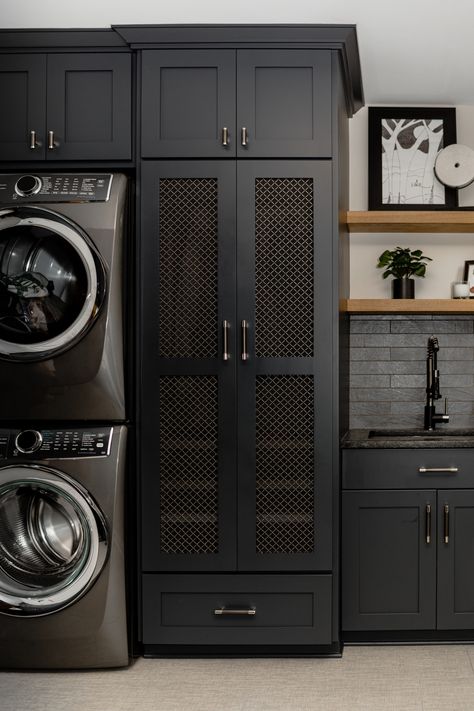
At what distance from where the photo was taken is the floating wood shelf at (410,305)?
333cm

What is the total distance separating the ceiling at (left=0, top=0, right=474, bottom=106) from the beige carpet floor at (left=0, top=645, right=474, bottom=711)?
8.42 feet

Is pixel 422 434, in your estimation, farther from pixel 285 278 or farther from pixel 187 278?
pixel 187 278

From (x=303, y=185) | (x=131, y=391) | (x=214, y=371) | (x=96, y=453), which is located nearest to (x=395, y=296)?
(x=303, y=185)

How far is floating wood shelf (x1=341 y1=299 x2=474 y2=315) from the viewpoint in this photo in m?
3.33

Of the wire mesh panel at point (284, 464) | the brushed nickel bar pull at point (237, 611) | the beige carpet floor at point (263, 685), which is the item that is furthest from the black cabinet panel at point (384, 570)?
the brushed nickel bar pull at point (237, 611)

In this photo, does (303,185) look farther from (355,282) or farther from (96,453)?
(96,453)

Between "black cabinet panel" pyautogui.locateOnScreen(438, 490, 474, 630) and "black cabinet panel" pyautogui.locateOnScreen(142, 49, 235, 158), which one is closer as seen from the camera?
"black cabinet panel" pyautogui.locateOnScreen(142, 49, 235, 158)

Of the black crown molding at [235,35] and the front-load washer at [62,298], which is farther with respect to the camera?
the black crown molding at [235,35]

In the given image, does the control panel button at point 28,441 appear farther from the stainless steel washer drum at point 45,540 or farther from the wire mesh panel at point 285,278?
the wire mesh panel at point 285,278

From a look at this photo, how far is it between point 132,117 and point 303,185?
75 centimetres

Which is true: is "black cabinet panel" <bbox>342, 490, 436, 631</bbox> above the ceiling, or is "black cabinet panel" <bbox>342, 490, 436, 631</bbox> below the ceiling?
below

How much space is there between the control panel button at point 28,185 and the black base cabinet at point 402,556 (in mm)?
1673

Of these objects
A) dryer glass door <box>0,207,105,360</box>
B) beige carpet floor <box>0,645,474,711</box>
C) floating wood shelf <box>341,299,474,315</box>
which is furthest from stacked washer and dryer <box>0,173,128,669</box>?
floating wood shelf <box>341,299,474,315</box>

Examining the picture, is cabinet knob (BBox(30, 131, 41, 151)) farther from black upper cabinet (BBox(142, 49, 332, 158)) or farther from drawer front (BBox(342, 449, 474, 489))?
drawer front (BBox(342, 449, 474, 489))
